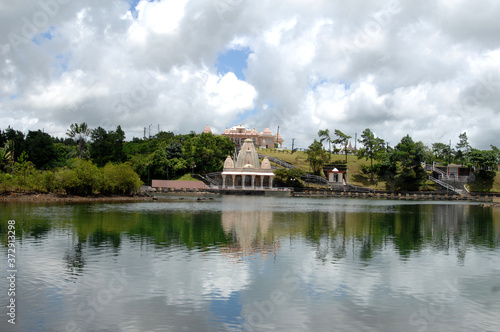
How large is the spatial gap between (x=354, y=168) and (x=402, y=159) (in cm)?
1546

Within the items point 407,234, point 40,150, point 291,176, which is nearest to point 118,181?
point 40,150

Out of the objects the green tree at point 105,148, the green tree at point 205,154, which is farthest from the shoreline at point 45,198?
the green tree at point 205,154

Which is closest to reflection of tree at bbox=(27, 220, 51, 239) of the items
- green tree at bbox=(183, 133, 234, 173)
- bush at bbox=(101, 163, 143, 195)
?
bush at bbox=(101, 163, 143, 195)

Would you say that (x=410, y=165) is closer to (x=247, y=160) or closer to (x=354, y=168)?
(x=354, y=168)

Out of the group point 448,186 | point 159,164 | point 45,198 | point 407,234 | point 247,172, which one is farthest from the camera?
point 159,164

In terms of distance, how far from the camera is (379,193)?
8612 cm

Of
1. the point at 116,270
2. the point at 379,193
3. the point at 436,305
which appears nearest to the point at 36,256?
the point at 116,270

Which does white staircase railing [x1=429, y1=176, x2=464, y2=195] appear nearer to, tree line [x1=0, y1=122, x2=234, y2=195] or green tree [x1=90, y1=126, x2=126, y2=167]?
tree line [x1=0, y1=122, x2=234, y2=195]

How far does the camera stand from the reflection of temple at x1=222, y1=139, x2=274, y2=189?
9512 centimetres

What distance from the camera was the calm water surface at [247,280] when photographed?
12.7 m

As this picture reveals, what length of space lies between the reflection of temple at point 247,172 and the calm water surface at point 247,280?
64.9 m

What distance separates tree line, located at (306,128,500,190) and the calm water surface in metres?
66.4

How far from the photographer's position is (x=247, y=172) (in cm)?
9550

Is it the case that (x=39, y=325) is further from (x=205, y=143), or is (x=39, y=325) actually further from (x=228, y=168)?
(x=205, y=143)
